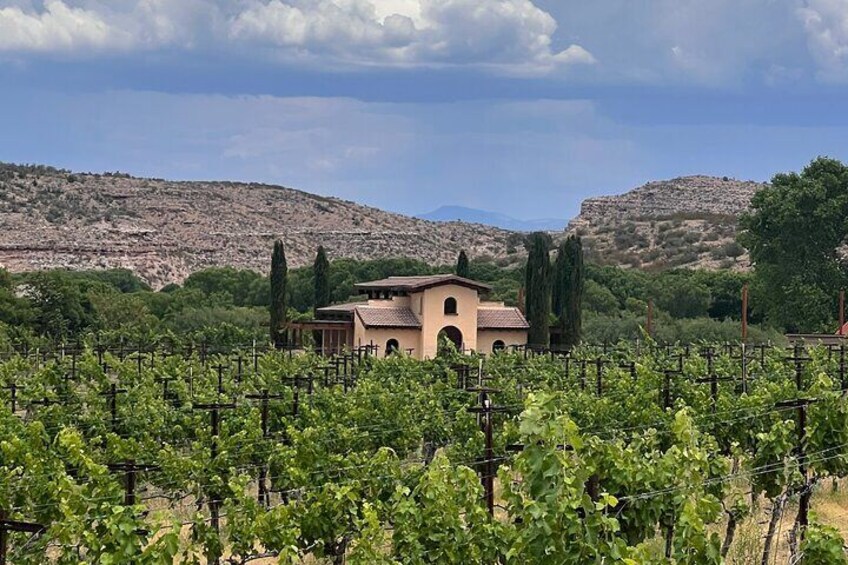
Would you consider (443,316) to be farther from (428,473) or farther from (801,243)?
(428,473)

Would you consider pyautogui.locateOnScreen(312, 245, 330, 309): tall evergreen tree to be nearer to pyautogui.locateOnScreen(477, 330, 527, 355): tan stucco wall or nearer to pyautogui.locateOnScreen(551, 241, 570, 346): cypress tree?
pyautogui.locateOnScreen(477, 330, 527, 355): tan stucco wall

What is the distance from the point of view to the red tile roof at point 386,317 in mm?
41531

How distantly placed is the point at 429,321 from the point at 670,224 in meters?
69.9

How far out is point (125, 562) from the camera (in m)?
8.81

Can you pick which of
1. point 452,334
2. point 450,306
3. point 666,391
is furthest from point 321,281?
point 666,391

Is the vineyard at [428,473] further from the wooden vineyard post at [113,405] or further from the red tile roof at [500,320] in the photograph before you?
the red tile roof at [500,320]

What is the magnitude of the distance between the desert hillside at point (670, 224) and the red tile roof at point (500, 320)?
47.8 meters

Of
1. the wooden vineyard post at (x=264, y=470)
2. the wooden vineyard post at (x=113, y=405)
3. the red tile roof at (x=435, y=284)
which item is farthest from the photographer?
the red tile roof at (x=435, y=284)

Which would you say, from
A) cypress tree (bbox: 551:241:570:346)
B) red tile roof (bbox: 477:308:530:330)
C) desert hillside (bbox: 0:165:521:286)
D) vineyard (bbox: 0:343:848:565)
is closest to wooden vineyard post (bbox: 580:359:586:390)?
vineyard (bbox: 0:343:848:565)

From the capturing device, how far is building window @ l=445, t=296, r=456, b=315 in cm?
4259

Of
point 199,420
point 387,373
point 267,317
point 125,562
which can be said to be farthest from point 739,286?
point 125,562

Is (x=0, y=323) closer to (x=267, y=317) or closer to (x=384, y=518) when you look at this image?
(x=267, y=317)

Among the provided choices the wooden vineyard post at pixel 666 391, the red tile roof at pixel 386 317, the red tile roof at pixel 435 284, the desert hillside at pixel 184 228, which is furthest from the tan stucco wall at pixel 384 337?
the desert hillside at pixel 184 228

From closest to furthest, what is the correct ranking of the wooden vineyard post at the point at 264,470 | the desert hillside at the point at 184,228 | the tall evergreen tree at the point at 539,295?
the wooden vineyard post at the point at 264,470
the tall evergreen tree at the point at 539,295
the desert hillside at the point at 184,228
